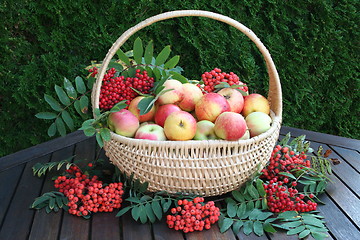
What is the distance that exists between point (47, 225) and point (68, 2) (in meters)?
1.43

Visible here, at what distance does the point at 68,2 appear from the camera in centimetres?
212

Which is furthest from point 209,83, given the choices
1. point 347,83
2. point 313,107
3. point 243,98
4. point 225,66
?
point 347,83

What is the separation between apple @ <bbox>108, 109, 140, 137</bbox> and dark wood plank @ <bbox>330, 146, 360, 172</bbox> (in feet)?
3.07

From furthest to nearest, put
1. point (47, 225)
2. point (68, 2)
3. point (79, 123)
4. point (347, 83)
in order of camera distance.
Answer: point (347, 83), point (79, 123), point (68, 2), point (47, 225)

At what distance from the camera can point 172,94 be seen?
1327mm

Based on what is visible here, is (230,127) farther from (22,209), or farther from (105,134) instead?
(22,209)

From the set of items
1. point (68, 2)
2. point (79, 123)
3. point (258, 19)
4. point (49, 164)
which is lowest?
point (79, 123)

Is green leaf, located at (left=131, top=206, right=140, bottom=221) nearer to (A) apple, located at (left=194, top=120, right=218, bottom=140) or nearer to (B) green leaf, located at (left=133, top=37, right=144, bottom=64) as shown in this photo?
(A) apple, located at (left=194, top=120, right=218, bottom=140)

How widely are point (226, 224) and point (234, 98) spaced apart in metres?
0.47

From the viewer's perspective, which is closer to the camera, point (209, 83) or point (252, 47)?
point (209, 83)

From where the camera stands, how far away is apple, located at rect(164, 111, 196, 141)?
1.19m

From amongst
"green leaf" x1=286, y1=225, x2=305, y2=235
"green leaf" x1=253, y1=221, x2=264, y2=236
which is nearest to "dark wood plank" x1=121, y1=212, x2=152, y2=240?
"green leaf" x1=253, y1=221, x2=264, y2=236

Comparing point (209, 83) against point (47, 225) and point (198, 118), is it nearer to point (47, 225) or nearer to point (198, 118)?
point (198, 118)

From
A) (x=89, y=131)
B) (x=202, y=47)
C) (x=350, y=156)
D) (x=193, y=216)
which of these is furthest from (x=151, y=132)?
(x=202, y=47)
